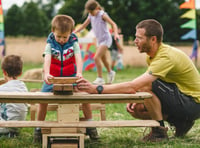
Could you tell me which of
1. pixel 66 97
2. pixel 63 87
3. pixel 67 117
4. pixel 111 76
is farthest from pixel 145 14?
pixel 63 87

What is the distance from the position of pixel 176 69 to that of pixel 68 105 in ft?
3.84

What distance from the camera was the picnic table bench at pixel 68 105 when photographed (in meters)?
3.27

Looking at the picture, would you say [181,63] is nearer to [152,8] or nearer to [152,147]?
[152,147]

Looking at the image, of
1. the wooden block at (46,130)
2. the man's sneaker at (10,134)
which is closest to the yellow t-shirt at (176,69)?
the wooden block at (46,130)

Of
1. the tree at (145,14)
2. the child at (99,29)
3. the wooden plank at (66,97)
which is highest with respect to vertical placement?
the tree at (145,14)

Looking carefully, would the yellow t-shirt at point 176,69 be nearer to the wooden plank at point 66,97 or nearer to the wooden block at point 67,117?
the wooden plank at point 66,97

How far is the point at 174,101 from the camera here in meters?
3.96

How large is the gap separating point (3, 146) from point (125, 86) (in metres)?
1.34

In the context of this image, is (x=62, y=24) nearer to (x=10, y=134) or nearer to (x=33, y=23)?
(x=10, y=134)

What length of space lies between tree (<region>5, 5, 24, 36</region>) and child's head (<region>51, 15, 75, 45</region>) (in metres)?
42.6

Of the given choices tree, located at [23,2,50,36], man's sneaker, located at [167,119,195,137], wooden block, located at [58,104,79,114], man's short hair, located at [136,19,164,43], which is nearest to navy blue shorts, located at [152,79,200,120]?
man's sneaker, located at [167,119,195,137]

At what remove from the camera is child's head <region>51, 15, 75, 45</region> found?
389 centimetres

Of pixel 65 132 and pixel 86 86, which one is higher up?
pixel 86 86

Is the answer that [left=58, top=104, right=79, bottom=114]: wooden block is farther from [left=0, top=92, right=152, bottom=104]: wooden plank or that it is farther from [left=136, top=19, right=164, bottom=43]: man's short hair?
[left=136, top=19, right=164, bottom=43]: man's short hair
